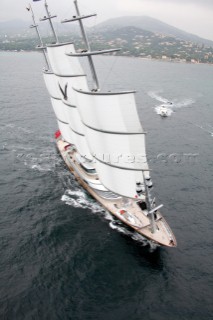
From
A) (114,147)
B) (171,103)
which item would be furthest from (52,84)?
(171,103)

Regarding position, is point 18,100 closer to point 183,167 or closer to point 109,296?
point 183,167

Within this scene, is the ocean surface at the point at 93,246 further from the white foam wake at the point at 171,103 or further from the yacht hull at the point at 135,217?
the white foam wake at the point at 171,103

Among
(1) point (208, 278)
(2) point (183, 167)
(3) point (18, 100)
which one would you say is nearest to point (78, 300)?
(1) point (208, 278)

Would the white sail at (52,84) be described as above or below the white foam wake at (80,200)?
above

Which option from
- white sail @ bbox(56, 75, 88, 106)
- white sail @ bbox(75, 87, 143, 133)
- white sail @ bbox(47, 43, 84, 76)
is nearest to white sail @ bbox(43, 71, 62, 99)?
white sail @ bbox(56, 75, 88, 106)

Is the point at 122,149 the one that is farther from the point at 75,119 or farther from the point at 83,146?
the point at 75,119

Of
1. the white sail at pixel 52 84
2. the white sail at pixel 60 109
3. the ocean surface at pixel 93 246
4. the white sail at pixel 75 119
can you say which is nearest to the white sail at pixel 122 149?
the ocean surface at pixel 93 246

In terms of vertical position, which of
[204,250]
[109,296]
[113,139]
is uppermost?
[113,139]
